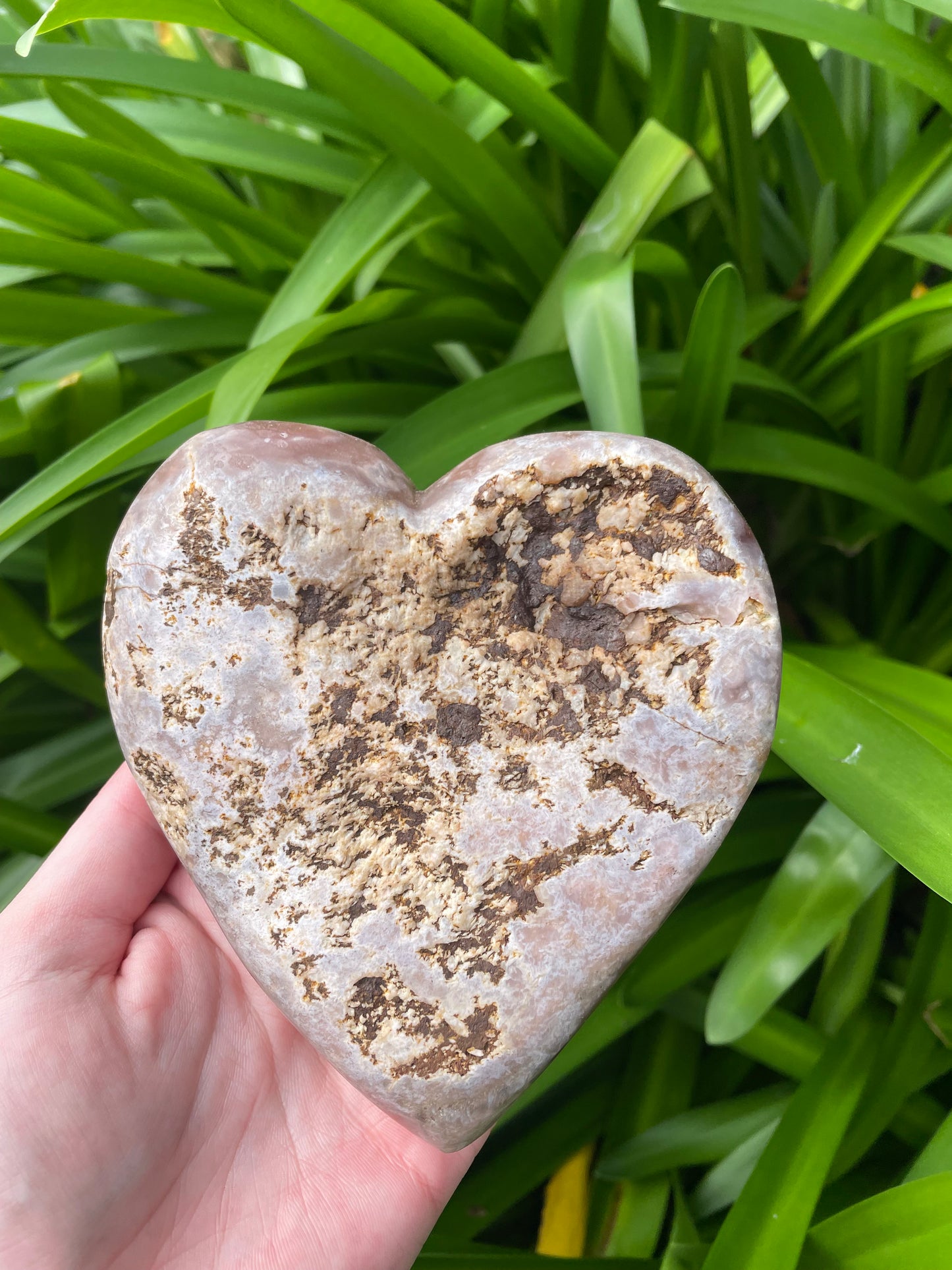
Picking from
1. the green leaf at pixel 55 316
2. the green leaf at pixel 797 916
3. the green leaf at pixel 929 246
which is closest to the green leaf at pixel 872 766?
the green leaf at pixel 797 916

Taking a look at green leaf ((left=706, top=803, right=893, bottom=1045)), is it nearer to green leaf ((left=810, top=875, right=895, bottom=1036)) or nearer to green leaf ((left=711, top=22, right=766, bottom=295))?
green leaf ((left=810, top=875, right=895, bottom=1036))

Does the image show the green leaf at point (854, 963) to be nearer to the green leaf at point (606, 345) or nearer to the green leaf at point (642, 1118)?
the green leaf at point (642, 1118)

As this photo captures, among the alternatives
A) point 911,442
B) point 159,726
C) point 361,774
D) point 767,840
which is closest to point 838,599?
point 911,442

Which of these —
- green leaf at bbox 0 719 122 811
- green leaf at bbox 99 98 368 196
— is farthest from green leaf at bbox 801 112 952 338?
green leaf at bbox 0 719 122 811

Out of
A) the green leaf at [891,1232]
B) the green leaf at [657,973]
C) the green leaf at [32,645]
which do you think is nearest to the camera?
the green leaf at [891,1232]

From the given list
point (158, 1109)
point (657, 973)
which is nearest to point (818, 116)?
point (657, 973)

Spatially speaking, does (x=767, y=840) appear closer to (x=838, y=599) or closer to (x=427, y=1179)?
(x=838, y=599)
